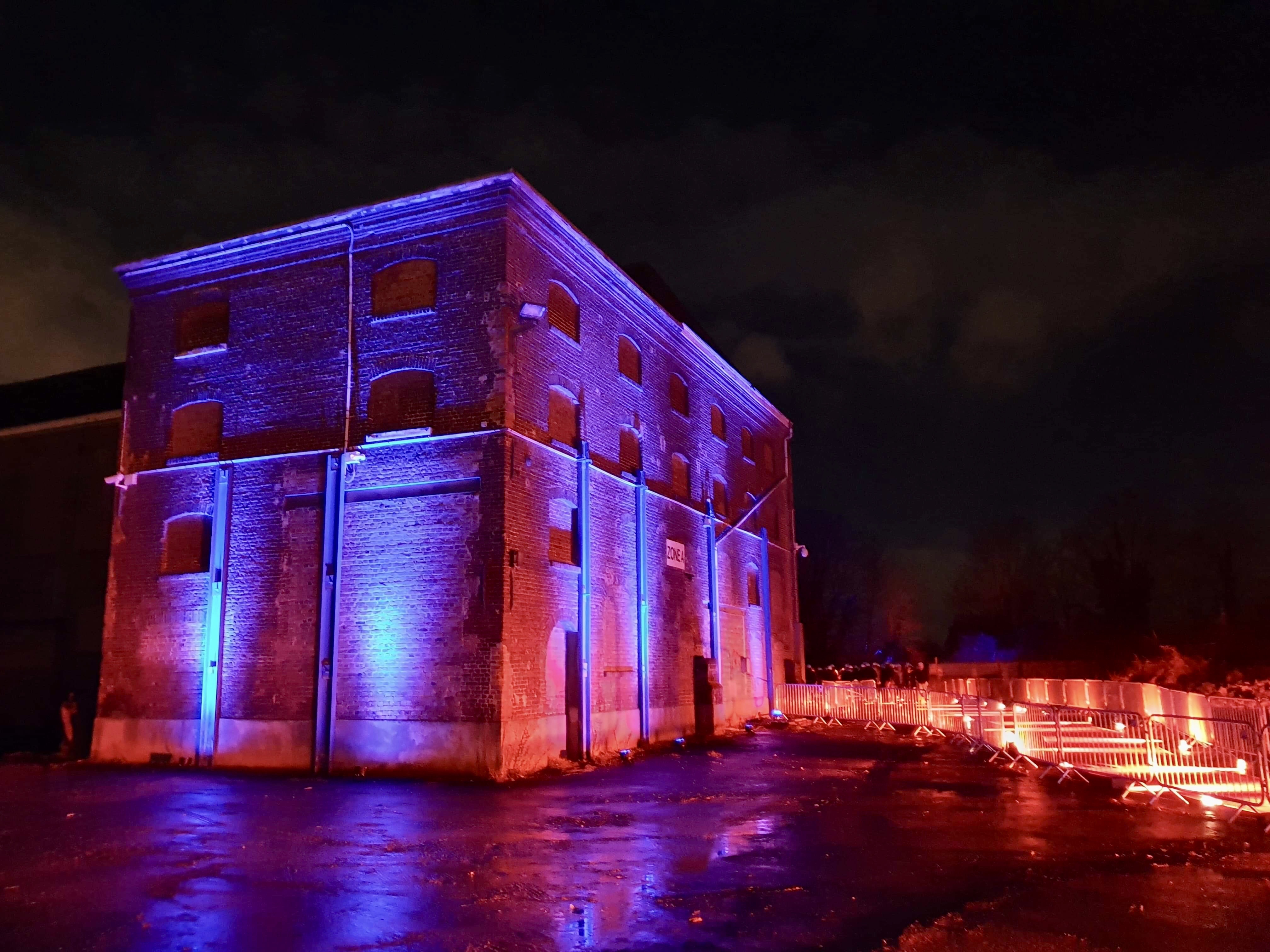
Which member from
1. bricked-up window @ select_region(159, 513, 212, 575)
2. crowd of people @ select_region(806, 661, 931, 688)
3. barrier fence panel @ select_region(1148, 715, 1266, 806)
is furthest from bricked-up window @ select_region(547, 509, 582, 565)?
crowd of people @ select_region(806, 661, 931, 688)

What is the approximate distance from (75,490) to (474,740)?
1342 centimetres

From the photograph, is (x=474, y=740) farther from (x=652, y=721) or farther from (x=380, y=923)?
(x=380, y=923)

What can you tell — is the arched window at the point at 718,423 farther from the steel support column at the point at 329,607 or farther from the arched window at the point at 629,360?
the steel support column at the point at 329,607

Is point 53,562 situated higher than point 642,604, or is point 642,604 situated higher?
point 53,562

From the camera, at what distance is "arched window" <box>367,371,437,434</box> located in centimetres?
1678

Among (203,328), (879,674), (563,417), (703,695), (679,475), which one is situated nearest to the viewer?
(563,417)

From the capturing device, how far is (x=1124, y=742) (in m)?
14.7

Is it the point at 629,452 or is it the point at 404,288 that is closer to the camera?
the point at 404,288

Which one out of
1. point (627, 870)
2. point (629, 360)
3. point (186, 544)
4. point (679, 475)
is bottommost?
point (627, 870)

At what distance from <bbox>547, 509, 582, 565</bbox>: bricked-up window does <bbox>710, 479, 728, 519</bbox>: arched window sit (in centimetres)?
818

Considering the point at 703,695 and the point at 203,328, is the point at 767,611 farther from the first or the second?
the point at 203,328

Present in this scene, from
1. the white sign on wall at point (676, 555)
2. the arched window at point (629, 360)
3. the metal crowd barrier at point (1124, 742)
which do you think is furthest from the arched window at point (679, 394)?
the metal crowd barrier at point (1124, 742)

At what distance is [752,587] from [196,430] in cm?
1670

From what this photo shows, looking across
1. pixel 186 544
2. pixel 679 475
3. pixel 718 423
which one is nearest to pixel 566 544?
pixel 679 475
